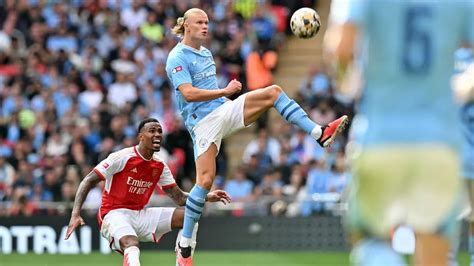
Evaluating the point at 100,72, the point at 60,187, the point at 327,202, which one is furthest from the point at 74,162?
the point at 327,202

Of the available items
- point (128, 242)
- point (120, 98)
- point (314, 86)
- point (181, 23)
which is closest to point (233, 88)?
point (181, 23)

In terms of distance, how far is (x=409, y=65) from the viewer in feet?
18.0

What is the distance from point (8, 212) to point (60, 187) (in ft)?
3.18

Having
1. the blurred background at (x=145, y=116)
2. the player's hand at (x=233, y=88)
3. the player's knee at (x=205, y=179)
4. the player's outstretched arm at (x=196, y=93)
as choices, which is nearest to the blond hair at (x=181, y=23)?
the player's outstretched arm at (x=196, y=93)

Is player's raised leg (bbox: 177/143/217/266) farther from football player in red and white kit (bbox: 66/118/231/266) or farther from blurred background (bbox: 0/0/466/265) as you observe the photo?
blurred background (bbox: 0/0/466/265)

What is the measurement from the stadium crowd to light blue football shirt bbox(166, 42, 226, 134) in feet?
22.6

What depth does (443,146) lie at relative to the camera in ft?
18.2

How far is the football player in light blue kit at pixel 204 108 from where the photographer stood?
10562 millimetres

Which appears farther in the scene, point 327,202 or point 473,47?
point 327,202

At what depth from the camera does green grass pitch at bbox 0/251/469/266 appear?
1553 cm

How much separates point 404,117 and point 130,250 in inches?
199

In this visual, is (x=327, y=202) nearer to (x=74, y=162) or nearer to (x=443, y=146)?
(x=74, y=162)

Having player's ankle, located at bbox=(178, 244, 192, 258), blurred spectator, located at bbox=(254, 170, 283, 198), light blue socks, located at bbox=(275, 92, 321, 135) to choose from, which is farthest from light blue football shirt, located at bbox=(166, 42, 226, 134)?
blurred spectator, located at bbox=(254, 170, 283, 198)

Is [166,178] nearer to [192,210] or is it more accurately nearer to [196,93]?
[192,210]
